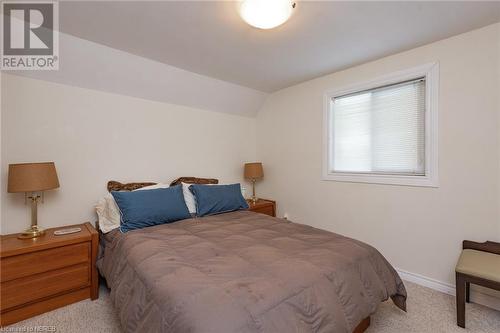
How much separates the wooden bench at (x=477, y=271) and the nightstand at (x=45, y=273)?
285 centimetres

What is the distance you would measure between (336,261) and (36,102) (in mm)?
2831

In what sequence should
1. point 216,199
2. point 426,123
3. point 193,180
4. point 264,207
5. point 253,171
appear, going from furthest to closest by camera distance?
point 253,171 < point 264,207 < point 193,180 < point 216,199 < point 426,123

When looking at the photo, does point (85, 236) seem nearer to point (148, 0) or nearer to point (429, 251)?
point (148, 0)

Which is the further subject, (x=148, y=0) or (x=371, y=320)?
(x=371, y=320)

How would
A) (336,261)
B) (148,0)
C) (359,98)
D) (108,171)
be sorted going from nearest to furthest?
1. (336,261)
2. (148,0)
3. (108,171)
4. (359,98)

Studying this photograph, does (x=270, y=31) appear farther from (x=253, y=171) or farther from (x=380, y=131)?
(x=253, y=171)

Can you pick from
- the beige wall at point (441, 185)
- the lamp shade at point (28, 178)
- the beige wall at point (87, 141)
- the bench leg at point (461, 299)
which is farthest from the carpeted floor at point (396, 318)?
the lamp shade at point (28, 178)

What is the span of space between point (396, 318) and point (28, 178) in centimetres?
305

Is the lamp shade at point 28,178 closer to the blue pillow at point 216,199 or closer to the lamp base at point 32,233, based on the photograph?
the lamp base at point 32,233

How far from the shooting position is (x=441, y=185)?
7.12 ft

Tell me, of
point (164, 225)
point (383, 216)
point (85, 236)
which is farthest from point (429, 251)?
point (85, 236)

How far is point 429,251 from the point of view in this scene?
7.40ft

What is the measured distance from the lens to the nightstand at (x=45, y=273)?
1.70m

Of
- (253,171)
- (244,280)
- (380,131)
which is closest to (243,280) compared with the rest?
(244,280)
